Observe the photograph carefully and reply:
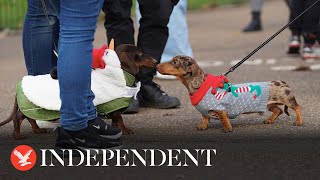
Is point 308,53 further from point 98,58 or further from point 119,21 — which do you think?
point 98,58

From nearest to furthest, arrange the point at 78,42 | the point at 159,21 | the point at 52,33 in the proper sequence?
1. the point at 78,42
2. the point at 52,33
3. the point at 159,21

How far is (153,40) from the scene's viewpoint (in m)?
6.30

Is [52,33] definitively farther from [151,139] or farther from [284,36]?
[284,36]

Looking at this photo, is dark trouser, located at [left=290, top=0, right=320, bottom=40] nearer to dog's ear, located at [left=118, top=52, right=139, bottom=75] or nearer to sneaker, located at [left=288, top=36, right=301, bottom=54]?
sneaker, located at [left=288, top=36, right=301, bottom=54]

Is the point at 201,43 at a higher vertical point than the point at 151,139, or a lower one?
lower

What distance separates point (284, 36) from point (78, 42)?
657 centimetres

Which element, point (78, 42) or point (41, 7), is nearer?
point (78, 42)

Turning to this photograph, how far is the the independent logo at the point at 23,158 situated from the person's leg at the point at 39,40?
2.79 feet

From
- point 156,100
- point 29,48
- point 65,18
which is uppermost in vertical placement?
point 65,18

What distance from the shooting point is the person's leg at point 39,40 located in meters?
5.71

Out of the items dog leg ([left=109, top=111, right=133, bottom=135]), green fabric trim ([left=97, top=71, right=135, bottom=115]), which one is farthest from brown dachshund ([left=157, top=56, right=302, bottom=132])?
dog leg ([left=109, top=111, right=133, bottom=135])

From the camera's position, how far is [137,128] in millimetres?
5777

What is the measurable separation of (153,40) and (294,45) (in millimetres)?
3230

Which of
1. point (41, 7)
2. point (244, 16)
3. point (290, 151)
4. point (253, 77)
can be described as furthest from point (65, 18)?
point (244, 16)
